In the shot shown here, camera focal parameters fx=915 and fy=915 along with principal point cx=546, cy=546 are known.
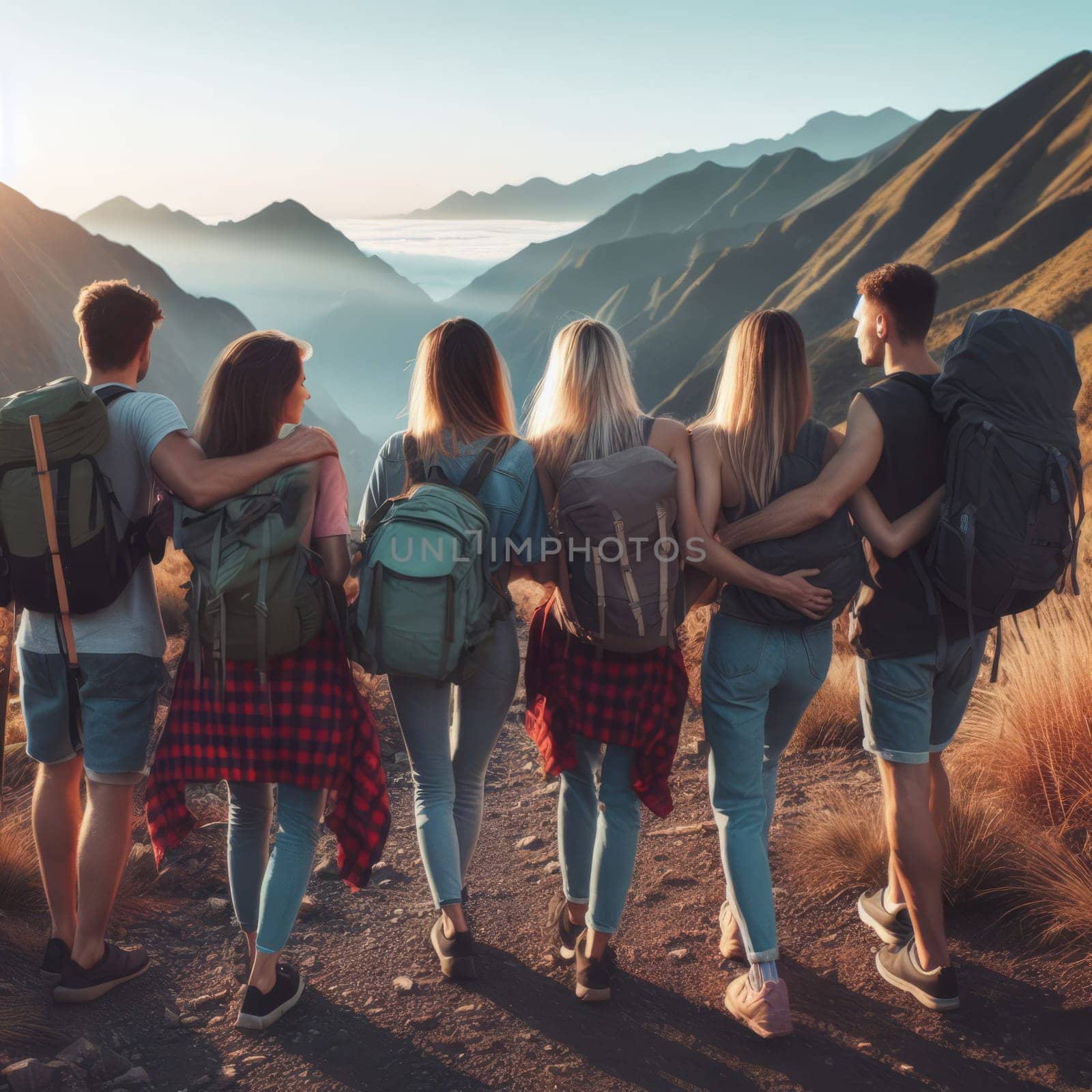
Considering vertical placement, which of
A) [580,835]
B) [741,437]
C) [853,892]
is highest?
[741,437]

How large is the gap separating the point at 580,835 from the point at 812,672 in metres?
1.02

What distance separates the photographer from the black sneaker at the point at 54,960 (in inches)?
123

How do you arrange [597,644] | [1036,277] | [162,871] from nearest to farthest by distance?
1. [597,644]
2. [162,871]
3. [1036,277]

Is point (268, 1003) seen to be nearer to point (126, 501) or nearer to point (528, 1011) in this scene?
point (528, 1011)

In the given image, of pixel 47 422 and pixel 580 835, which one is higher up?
pixel 47 422

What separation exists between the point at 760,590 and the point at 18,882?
10.3ft

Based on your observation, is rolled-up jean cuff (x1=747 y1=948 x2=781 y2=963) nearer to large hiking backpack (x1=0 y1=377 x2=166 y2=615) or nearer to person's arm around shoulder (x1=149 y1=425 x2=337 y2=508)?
person's arm around shoulder (x1=149 y1=425 x2=337 y2=508)

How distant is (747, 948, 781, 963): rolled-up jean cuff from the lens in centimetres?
291

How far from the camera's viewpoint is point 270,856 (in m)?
A: 3.06

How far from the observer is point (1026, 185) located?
98688 mm

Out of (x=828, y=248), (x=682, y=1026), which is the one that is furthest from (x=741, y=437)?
(x=828, y=248)

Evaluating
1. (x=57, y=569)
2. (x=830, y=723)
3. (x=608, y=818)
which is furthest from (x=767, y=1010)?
(x=830, y=723)

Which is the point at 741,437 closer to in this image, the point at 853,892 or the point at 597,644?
the point at 597,644

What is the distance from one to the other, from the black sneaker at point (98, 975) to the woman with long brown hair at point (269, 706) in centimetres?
52
